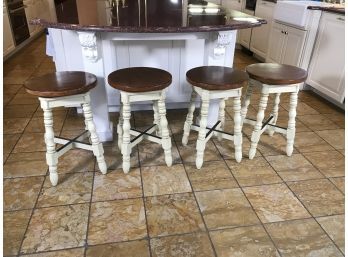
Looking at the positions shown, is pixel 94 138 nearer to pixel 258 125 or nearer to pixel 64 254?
pixel 64 254

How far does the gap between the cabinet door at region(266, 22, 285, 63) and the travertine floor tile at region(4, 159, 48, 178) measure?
2.90 meters

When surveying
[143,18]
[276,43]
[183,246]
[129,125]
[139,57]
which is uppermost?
[143,18]

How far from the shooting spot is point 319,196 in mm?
1638

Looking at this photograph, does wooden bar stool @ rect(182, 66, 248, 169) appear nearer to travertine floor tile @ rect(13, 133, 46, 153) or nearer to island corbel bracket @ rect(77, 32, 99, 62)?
island corbel bracket @ rect(77, 32, 99, 62)

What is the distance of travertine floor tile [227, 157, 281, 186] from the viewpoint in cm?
175

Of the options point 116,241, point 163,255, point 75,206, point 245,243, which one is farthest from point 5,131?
point 245,243

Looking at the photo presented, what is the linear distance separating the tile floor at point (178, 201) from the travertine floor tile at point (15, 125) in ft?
0.05

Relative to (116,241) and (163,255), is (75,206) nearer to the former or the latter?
(116,241)

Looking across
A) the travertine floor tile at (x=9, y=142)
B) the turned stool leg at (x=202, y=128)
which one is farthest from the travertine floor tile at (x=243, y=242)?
the travertine floor tile at (x=9, y=142)

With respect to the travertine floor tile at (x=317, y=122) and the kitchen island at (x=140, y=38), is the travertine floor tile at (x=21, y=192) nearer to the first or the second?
the kitchen island at (x=140, y=38)

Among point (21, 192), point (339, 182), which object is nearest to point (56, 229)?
point (21, 192)

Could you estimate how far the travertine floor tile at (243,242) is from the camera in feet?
4.24

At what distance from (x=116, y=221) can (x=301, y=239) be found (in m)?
0.94

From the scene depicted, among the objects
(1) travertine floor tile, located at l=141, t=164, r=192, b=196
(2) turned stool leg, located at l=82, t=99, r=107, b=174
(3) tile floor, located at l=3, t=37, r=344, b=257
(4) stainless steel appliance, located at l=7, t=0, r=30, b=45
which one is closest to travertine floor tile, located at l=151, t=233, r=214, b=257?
(3) tile floor, located at l=3, t=37, r=344, b=257
